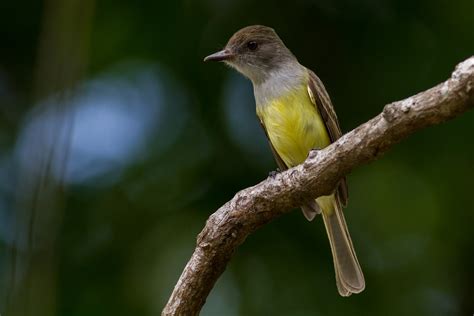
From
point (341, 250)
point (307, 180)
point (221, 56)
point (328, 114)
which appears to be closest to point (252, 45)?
point (221, 56)

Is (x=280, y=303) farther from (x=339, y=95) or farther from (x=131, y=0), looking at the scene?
(x=131, y=0)

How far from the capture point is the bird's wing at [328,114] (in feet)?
16.4

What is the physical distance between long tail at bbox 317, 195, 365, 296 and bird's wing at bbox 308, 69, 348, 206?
174 millimetres

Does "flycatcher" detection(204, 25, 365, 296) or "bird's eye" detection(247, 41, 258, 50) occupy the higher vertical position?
"bird's eye" detection(247, 41, 258, 50)

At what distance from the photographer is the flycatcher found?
5000 mm

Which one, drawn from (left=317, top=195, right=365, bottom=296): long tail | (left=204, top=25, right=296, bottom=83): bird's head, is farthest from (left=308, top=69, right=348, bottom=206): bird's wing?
(left=204, top=25, right=296, bottom=83): bird's head

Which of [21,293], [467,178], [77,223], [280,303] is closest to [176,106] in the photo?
[77,223]

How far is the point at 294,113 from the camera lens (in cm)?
506

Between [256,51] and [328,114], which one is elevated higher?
[256,51]

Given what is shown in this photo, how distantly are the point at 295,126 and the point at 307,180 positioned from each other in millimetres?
1381

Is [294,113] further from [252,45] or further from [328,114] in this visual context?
[252,45]

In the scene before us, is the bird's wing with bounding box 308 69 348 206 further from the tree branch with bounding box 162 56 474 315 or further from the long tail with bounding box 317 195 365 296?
the tree branch with bounding box 162 56 474 315

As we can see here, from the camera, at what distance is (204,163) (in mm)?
5688

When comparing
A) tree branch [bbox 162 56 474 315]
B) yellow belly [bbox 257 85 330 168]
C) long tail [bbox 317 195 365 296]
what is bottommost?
long tail [bbox 317 195 365 296]
